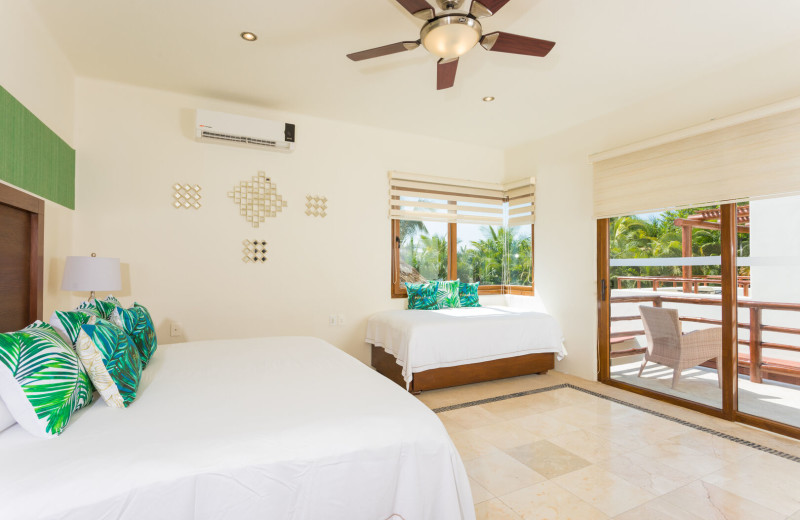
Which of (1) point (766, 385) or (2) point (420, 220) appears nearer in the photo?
(1) point (766, 385)

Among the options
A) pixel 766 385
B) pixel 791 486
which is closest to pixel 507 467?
pixel 791 486

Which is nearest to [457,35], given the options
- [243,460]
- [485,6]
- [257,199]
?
[485,6]

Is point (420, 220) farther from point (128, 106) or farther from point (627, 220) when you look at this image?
point (128, 106)

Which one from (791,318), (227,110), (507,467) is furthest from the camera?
(227,110)

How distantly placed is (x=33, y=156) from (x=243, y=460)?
2.37 metres

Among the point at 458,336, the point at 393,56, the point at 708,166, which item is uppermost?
the point at 393,56

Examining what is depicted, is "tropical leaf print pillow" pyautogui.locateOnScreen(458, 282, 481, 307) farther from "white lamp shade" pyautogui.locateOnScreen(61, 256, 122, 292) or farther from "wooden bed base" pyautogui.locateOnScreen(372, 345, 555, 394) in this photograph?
"white lamp shade" pyautogui.locateOnScreen(61, 256, 122, 292)

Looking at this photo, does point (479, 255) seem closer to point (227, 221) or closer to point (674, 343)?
point (674, 343)

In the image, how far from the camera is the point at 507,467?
2217 mm

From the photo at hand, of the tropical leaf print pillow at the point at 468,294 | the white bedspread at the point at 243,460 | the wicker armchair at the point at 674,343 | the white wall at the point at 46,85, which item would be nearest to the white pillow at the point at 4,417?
the white bedspread at the point at 243,460

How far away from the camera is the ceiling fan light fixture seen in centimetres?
191

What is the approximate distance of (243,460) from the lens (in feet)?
3.72

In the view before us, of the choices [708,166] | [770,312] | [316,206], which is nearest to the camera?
[770,312]

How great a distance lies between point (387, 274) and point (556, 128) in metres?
2.31
